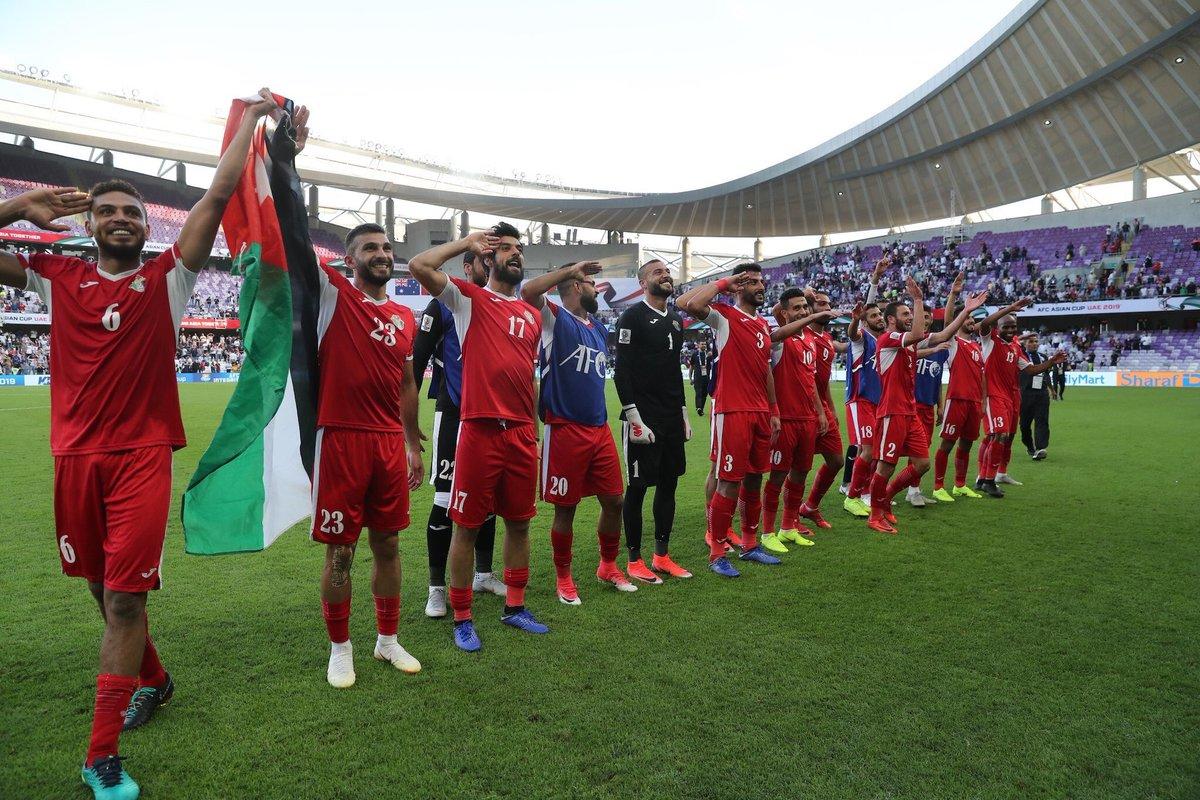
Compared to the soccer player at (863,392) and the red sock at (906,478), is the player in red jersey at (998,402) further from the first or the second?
the soccer player at (863,392)

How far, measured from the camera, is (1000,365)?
891cm

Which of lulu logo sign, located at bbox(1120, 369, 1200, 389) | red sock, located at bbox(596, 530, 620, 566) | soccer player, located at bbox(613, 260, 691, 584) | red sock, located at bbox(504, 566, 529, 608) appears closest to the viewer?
red sock, located at bbox(504, 566, 529, 608)

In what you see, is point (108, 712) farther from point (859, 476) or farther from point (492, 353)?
point (859, 476)

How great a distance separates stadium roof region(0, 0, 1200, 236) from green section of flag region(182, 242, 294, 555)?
38417 mm

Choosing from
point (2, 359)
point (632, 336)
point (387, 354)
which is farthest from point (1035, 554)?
point (2, 359)

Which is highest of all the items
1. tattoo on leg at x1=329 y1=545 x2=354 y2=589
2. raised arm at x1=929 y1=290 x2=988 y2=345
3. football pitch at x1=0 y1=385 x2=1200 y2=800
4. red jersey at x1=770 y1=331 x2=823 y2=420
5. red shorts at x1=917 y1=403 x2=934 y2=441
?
raised arm at x1=929 y1=290 x2=988 y2=345

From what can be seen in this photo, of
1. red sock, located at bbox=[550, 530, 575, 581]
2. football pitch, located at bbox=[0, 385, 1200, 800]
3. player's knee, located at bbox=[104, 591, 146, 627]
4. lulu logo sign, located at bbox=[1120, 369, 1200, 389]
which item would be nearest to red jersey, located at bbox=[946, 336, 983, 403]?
football pitch, located at bbox=[0, 385, 1200, 800]

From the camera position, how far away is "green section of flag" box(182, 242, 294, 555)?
340 cm

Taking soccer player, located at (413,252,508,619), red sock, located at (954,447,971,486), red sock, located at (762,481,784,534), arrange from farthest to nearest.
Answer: red sock, located at (954,447,971,486) < red sock, located at (762,481,784,534) < soccer player, located at (413,252,508,619)

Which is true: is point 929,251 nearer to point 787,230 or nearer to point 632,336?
point 787,230

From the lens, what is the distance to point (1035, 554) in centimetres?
585

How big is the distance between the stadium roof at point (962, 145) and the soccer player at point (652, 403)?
3584 cm

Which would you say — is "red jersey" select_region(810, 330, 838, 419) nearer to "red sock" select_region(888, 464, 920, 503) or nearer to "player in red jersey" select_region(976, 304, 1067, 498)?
"red sock" select_region(888, 464, 920, 503)

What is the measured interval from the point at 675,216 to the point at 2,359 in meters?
44.1
